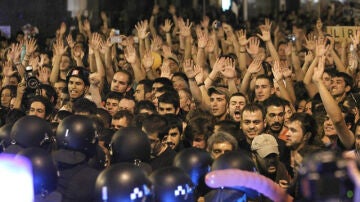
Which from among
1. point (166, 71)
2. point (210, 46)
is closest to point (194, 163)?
point (166, 71)

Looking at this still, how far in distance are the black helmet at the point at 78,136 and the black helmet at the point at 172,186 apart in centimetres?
87

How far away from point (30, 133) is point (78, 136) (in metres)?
0.47

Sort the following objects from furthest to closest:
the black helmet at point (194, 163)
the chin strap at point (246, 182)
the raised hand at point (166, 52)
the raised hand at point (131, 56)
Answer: the raised hand at point (166, 52) → the raised hand at point (131, 56) → the black helmet at point (194, 163) → the chin strap at point (246, 182)

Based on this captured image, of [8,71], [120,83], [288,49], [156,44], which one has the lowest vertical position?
[120,83]

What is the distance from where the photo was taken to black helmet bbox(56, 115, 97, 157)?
5898mm

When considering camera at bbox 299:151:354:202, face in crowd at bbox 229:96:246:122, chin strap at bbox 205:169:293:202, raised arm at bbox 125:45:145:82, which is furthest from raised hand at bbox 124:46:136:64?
camera at bbox 299:151:354:202

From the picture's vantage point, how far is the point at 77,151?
5922mm

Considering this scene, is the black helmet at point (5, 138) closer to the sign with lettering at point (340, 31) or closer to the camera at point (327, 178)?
the camera at point (327, 178)

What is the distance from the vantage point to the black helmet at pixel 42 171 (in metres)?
5.37

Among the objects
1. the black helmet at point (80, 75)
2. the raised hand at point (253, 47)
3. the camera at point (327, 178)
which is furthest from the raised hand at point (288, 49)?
the camera at point (327, 178)

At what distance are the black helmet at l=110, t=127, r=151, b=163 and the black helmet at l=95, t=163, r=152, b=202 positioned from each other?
0.97 meters

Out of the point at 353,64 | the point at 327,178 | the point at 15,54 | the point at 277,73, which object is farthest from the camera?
the point at 15,54

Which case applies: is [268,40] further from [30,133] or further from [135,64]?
[30,133]

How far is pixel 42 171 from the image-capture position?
540 centimetres
